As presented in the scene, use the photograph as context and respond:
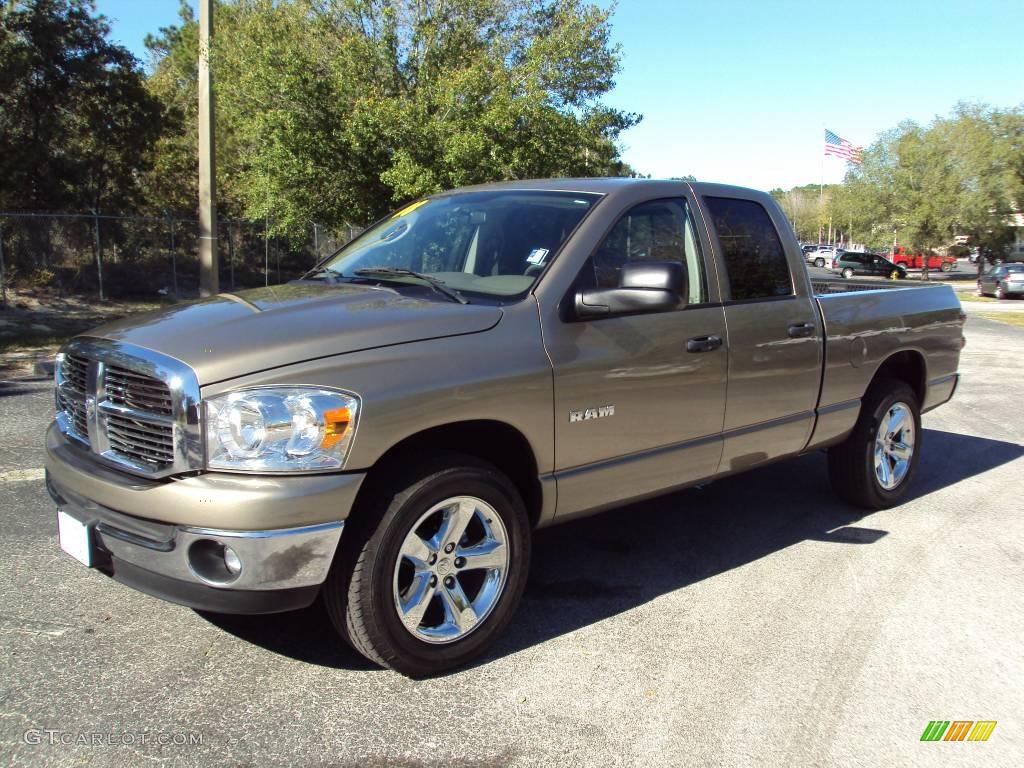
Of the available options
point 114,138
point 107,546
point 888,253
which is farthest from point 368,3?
point 888,253

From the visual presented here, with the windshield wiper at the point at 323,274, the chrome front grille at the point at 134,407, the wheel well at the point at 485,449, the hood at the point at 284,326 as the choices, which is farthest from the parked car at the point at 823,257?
the chrome front grille at the point at 134,407

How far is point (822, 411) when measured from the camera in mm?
4992

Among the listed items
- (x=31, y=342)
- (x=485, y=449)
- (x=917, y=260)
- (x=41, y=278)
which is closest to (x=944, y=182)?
(x=917, y=260)

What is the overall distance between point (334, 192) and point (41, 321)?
5.70m

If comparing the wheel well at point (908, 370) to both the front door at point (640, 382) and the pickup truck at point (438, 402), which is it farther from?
the front door at point (640, 382)

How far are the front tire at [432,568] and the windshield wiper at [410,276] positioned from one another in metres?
0.76

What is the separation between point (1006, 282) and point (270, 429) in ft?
124

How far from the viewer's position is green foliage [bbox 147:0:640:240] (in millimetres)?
13812

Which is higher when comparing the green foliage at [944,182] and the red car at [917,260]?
the green foliage at [944,182]

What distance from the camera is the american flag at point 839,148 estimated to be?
50344 millimetres

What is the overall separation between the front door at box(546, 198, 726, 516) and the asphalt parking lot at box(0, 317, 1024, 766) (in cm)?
65

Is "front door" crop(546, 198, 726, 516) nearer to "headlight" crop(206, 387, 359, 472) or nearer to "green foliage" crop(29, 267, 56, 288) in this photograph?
"headlight" crop(206, 387, 359, 472)

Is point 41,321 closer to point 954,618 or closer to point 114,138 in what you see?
point 114,138

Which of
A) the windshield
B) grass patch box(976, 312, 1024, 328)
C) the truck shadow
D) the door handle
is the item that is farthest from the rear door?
grass patch box(976, 312, 1024, 328)
